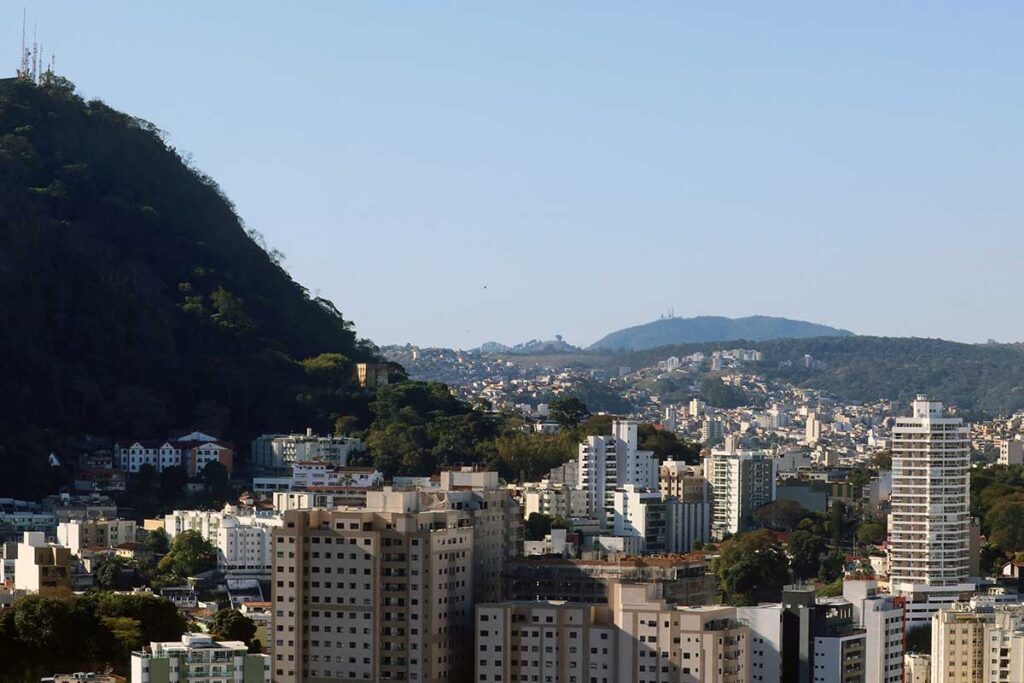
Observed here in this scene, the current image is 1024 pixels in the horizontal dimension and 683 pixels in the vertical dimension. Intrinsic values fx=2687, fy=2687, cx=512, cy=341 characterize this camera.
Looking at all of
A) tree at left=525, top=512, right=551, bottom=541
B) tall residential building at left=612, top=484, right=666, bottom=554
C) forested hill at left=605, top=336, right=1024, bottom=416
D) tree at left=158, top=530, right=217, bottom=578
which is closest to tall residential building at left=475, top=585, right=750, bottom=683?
tree at left=525, top=512, right=551, bottom=541

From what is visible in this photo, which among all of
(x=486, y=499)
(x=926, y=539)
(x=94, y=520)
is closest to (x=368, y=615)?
(x=486, y=499)

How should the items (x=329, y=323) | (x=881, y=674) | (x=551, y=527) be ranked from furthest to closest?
(x=329, y=323) < (x=551, y=527) < (x=881, y=674)

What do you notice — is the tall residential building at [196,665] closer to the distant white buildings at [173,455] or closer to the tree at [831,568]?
the tree at [831,568]

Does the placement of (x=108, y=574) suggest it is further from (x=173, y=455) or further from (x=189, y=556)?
(x=173, y=455)

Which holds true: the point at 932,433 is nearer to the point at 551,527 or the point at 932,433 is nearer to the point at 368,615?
the point at 551,527

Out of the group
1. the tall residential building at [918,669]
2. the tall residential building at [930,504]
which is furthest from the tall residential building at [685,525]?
the tall residential building at [918,669]

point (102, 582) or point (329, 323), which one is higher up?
point (329, 323)
